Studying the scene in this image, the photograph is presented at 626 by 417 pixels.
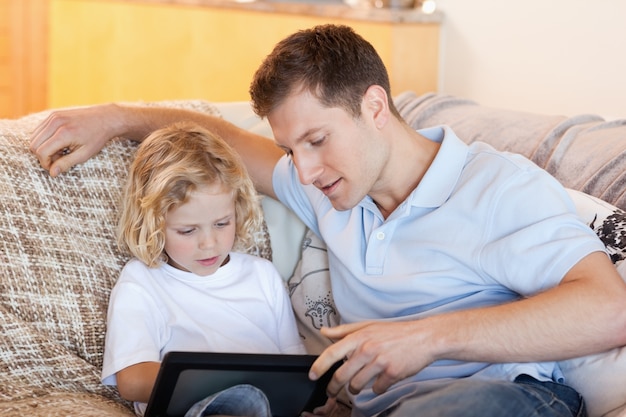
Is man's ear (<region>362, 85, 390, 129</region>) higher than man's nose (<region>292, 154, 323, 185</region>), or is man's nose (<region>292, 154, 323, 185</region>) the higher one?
man's ear (<region>362, 85, 390, 129</region>)

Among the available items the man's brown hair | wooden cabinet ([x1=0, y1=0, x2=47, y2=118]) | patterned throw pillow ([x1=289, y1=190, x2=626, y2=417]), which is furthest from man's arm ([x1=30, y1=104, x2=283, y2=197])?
wooden cabinet ([x1=0, y1=0, x2=47, y2=118])

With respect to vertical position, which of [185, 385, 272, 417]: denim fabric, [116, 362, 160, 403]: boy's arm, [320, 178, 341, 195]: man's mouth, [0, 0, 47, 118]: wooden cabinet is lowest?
[0, 0, 47, 118]: wooden cabinet

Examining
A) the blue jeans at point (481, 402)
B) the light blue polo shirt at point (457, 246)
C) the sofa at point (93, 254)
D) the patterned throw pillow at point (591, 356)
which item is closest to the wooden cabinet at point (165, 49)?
the sofa at point (93, 254)

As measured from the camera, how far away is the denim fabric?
57.4 inches

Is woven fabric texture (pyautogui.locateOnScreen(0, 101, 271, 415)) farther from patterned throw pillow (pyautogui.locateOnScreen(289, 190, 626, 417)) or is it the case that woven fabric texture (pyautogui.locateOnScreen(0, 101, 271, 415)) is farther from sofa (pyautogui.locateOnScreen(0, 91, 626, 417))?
patterned throw pillow (pyautogui.locateOnScreen(289, 190, 626, 417))

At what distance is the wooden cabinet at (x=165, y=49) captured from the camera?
3.36 metres

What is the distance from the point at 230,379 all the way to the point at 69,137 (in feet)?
2.13

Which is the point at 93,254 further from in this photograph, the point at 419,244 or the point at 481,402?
the point at 481,402

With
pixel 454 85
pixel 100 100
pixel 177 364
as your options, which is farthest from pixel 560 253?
pixel 100 100

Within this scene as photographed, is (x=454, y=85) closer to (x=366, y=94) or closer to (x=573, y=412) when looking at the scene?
(x=366, y=94)

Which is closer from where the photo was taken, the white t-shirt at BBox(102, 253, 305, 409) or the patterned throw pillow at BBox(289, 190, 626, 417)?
the patterned throw pillow at BBox(289, 190, 626, 417)

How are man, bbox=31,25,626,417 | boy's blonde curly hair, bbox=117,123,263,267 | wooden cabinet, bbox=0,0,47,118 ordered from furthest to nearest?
wooden cabinet, bbox=0,0,47,118 → boy's blonde curly hair, bbox=117,123,263,267 → man, bbox=31,25,626,417

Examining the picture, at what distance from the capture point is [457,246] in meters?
1.61

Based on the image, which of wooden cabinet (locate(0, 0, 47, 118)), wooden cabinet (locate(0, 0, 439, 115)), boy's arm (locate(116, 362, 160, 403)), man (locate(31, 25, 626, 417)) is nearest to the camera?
man (locate(31, 25, 626, 417))
